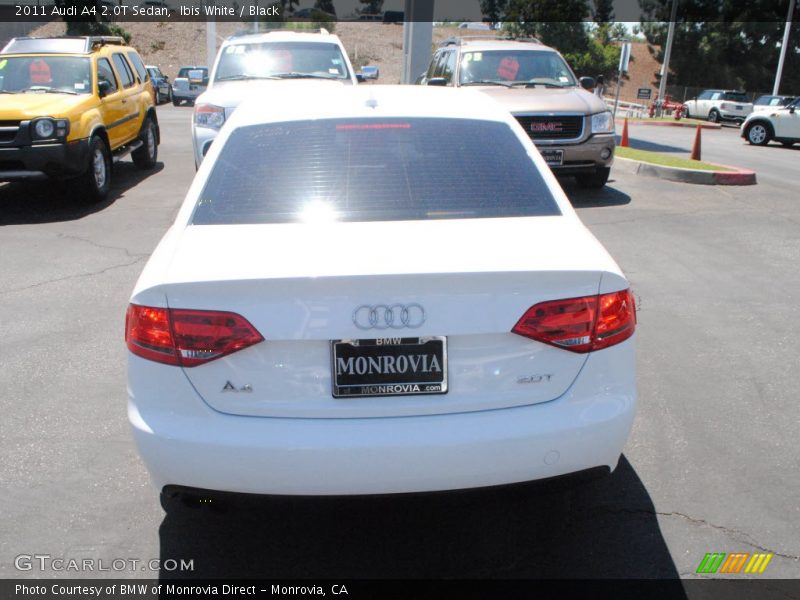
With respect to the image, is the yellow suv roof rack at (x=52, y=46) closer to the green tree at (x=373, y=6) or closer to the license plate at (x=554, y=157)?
the license plate at (x=554, y=157)

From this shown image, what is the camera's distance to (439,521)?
342 centimetres

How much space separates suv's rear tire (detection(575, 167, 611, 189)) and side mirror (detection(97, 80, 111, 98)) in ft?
22.3

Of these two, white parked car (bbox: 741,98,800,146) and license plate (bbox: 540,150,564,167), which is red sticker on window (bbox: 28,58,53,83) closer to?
license plate (bbox: 540,150,564,167)

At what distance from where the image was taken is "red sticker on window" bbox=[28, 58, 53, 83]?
10609 mm

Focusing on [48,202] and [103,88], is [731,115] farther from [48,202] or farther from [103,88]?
[48,202]

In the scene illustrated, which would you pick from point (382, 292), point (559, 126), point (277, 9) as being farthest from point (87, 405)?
point (277, 9)

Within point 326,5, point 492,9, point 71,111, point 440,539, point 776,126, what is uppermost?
point 326,5

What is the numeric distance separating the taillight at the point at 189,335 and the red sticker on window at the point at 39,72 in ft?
30.4

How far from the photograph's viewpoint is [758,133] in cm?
2266

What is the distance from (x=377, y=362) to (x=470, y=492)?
56 cm

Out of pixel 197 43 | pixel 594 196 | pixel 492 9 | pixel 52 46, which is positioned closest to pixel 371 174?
pixel 594 196

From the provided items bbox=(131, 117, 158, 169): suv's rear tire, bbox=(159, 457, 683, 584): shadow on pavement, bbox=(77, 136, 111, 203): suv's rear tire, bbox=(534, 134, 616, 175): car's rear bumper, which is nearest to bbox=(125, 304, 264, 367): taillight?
bbox=(159, 457, 683, 584): shadow on pavement

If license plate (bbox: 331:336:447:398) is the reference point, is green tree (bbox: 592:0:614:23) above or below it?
above

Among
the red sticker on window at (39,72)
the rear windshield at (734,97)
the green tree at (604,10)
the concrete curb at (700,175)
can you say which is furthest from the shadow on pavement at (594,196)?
the green tree at (604,10)
